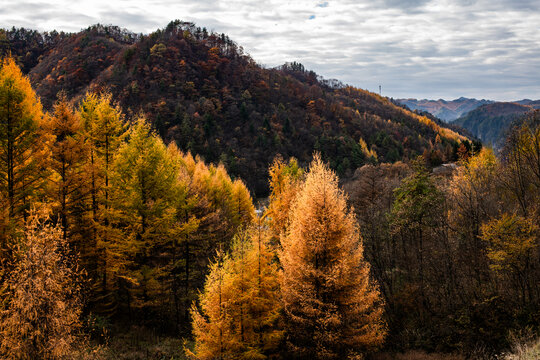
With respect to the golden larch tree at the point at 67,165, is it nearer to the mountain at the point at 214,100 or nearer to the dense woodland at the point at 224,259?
the dense woodland at the point at 224,259

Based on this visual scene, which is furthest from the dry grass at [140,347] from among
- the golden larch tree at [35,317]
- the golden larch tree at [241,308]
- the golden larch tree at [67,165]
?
the golden larch tree at [67,165]

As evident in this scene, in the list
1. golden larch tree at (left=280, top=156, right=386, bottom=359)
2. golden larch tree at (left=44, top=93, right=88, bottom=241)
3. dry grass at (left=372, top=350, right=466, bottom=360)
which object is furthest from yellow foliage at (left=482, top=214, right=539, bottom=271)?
golden larch tree at (left=44, top=93, right=88, bottom=241)

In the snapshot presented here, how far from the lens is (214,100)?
364 ft

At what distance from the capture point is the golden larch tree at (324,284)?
47.4 ft

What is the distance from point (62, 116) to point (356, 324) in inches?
728

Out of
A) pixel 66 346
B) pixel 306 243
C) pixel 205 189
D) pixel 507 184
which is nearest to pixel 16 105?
pixel 66 346

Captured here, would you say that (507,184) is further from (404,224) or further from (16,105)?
(16,105)

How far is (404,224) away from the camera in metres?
23.2

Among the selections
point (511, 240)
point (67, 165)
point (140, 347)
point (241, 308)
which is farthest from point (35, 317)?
point (511, 240)

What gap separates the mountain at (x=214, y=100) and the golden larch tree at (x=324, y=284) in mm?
70935

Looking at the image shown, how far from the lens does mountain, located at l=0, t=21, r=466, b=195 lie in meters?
95.4

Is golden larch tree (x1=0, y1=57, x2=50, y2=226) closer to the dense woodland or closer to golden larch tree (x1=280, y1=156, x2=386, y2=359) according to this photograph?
the dense woodland

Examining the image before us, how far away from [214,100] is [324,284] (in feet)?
341

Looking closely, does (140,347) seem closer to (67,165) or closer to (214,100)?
(67,165)
